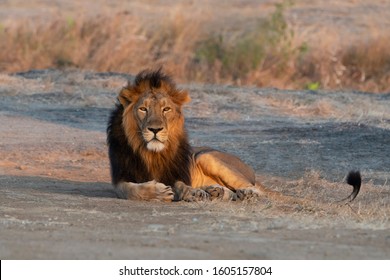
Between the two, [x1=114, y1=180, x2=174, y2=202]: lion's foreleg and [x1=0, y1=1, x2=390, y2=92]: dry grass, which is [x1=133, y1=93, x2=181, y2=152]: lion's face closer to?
[x1=114, y1=180, x2=174, y2=202]: lion's foreleg

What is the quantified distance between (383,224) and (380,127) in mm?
5318

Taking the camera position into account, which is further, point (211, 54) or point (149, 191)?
point (211, 54)

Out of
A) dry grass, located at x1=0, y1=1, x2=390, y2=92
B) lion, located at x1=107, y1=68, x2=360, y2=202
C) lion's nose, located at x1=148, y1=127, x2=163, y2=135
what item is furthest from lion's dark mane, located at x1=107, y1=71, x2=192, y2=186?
dry grass, located at x1=0, y1=1, x2=390, y2=92

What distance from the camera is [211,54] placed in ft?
59.1

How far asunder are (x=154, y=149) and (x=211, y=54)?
9937 millimetres

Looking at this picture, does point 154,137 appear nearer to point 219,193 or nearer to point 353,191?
point 219,193

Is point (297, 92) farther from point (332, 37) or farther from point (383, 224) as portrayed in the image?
point (383, 224)

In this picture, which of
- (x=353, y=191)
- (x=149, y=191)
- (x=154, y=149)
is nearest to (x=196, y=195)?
(x=149, y=191)

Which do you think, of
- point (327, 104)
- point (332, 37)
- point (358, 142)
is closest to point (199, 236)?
point (358, 142)

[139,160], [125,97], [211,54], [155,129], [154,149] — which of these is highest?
[125,97]

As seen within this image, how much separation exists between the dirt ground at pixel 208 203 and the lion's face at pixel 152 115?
18.4 inches

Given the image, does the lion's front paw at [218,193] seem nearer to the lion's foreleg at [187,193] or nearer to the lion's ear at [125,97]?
the lion's foreleg at [187,193]

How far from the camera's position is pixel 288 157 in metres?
10.7

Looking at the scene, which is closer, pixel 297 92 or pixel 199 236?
pixel 199 236
